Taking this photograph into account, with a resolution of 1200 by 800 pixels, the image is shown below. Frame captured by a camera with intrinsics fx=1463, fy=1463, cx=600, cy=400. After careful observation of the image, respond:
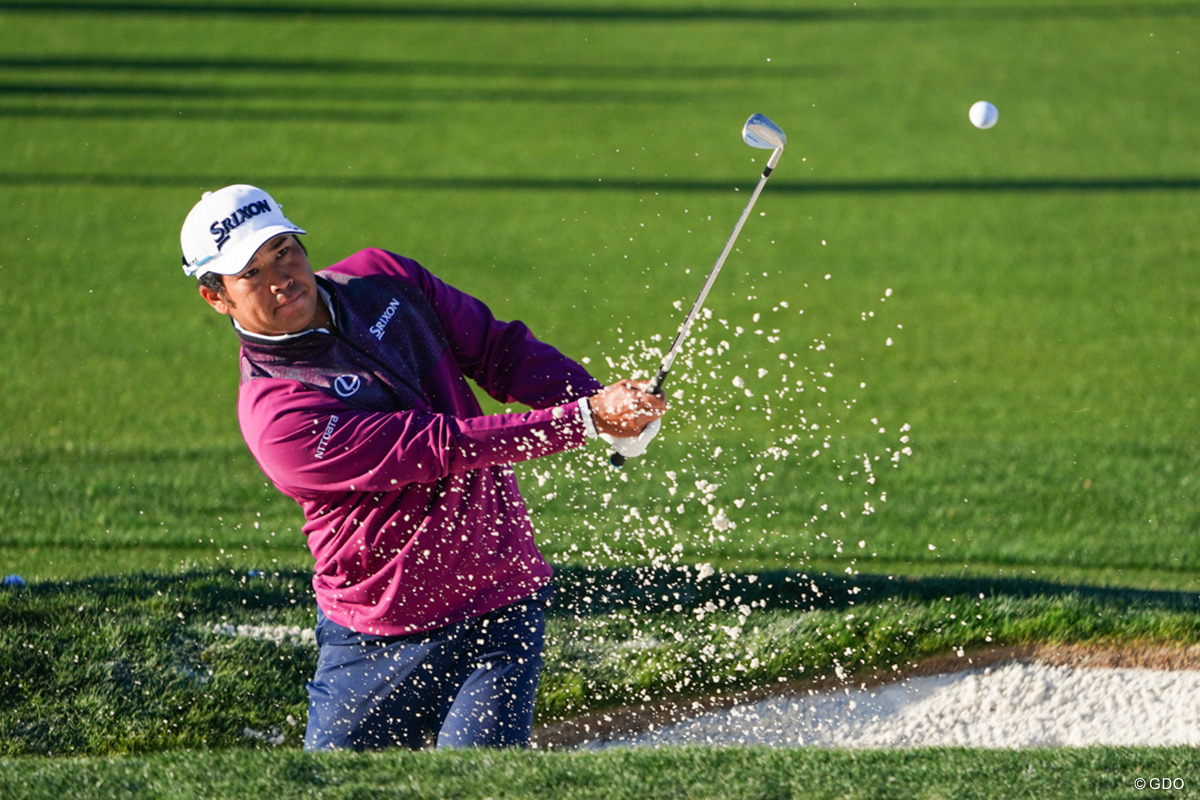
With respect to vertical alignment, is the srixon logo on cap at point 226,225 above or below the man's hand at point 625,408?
above

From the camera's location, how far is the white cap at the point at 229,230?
363cm

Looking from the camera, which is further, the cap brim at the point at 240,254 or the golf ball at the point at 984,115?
the golf ball at the point at 984,115

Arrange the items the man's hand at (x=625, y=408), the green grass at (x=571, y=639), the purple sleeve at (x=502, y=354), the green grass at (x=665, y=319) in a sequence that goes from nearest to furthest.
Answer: the man's hand at (x=625, y=408)
the purple sleeve at (x=502, y=354)
the green grass at (x=571, y=639)
the green grass at (x=665, y=319)

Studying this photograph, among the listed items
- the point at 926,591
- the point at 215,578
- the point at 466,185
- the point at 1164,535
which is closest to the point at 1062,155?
the point at 466,185

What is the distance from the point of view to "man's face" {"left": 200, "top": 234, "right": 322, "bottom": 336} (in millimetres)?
3639

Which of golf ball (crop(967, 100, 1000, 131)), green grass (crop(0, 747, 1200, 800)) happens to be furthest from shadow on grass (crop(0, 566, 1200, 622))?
golf ball (crop(967, 100, 1000, 131))

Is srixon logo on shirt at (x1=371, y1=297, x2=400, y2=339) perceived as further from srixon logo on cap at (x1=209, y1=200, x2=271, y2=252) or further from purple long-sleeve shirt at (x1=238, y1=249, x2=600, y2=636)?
srixon logo on cap at (x1=209, y1=200, x2=271, y2=252)

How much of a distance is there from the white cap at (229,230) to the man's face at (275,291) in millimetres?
26

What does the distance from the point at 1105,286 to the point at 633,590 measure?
5.60 meters

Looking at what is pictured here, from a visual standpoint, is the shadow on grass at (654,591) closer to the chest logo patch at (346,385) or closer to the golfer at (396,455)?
the golfer at (396,455)

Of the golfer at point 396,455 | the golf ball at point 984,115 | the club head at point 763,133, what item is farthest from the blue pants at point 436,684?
the golf ball at point 984,115

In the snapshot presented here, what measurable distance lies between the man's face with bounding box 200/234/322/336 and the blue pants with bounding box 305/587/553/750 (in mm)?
864

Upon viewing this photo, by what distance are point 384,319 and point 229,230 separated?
18.0 inches

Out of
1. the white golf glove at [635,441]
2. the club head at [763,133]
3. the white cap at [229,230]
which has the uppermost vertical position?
the club head at [763,133]
